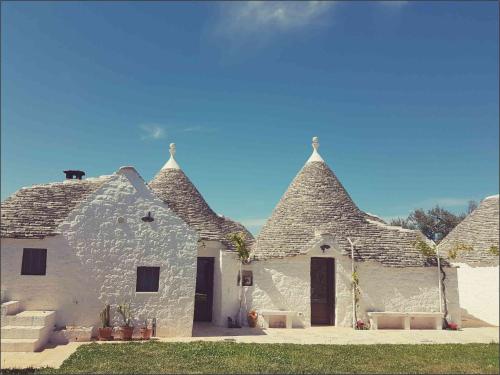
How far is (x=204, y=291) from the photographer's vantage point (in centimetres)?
1587

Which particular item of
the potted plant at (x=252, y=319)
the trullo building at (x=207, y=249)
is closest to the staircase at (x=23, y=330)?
the trullo building at (x=207, y=249)

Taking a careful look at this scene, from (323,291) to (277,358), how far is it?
661cm

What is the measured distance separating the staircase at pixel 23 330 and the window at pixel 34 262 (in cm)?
118

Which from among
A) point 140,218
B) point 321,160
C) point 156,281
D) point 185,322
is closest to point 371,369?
point 185,322

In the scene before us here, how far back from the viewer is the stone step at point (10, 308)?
10373mm

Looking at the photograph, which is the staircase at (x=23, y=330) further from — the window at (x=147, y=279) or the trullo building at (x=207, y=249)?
the trullo building at (x=207, y=249)

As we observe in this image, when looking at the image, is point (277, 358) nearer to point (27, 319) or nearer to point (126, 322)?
point (126, 322)

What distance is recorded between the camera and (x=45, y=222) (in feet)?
40.0

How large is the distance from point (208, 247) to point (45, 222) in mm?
6000

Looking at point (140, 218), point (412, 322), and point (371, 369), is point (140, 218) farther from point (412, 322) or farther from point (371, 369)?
point (412, 322)

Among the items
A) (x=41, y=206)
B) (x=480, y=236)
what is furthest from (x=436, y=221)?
(x=41, y=206)

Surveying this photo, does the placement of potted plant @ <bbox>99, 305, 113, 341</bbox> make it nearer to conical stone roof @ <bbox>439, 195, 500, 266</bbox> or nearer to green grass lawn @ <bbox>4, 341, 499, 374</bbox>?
green grass lawn @ <bbox>4, 341, 499, 374</bbox>

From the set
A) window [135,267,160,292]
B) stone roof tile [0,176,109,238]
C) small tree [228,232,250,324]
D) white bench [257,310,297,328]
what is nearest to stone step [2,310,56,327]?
stone roof tile [0,176,109,238]

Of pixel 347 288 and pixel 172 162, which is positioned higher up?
pixel 172 162
